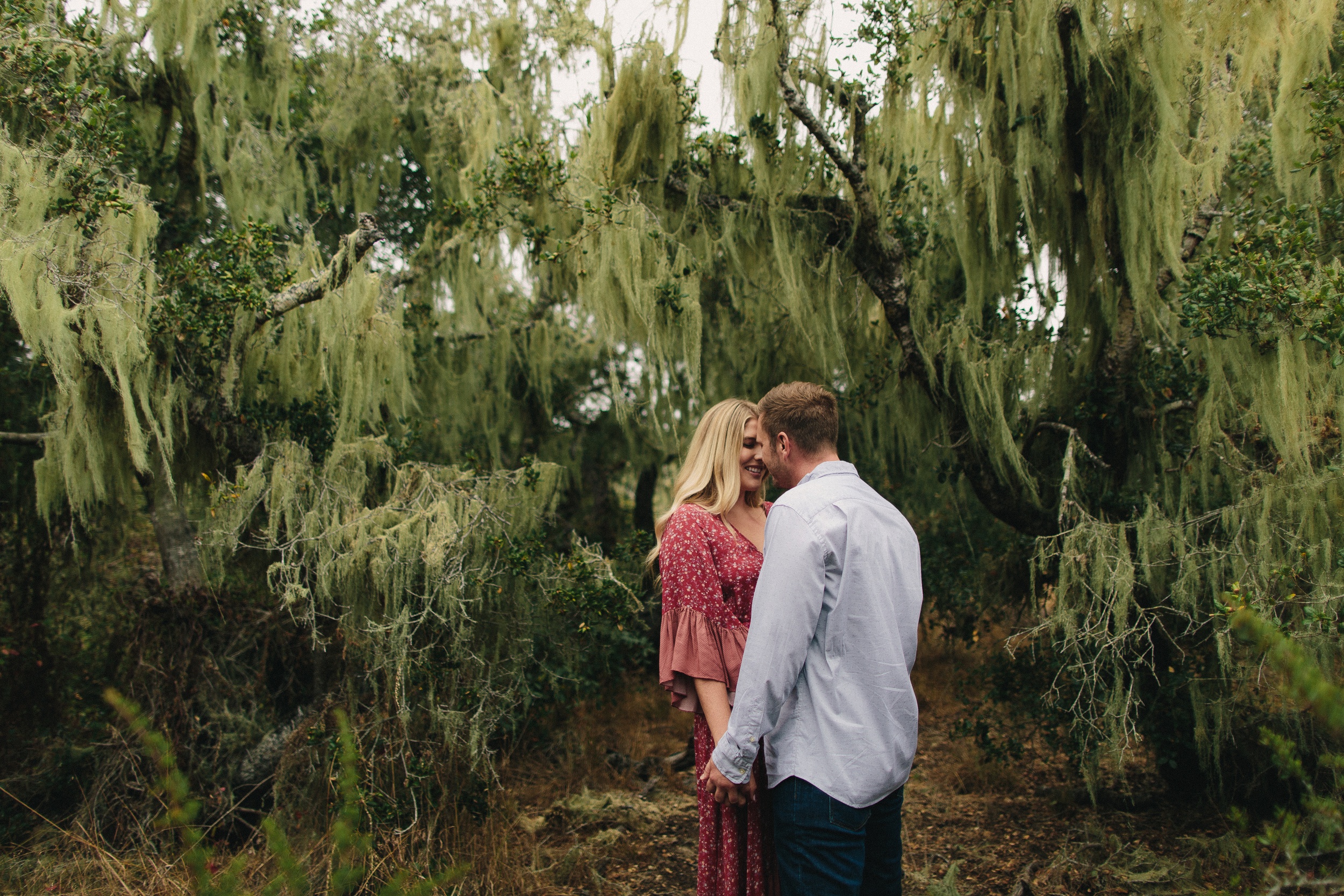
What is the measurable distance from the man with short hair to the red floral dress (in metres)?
0.19

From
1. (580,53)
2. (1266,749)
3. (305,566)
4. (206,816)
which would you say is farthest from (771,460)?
(580,53)

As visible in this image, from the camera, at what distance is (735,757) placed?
1.58m

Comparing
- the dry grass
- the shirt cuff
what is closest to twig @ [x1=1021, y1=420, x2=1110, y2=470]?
the shirt cuff

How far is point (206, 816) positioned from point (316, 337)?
1.99 m

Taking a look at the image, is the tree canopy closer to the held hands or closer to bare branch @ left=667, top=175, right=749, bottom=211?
bare branch @ left=667, top=175, right=749, bottom=211

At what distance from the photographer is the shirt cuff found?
5.15 ft

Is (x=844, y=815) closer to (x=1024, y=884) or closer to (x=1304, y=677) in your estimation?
(x=1304, y=677)

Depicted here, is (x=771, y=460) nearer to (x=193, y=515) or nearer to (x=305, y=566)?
(x=305, y=566)

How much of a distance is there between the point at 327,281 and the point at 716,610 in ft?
7.26

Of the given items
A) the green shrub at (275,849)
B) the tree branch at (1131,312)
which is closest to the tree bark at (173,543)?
the green shrub at (275,849)

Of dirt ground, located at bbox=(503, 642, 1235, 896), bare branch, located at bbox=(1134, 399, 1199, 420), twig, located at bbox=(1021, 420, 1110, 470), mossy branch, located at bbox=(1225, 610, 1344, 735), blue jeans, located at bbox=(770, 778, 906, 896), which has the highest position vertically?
bare branch, located at bbox=(1134, 399, 1199, 420)

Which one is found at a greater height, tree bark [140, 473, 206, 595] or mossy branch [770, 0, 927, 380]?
mossy branch [770, 0, 927, 380]

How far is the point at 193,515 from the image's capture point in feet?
11.3

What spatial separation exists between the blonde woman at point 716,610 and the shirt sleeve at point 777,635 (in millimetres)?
137
